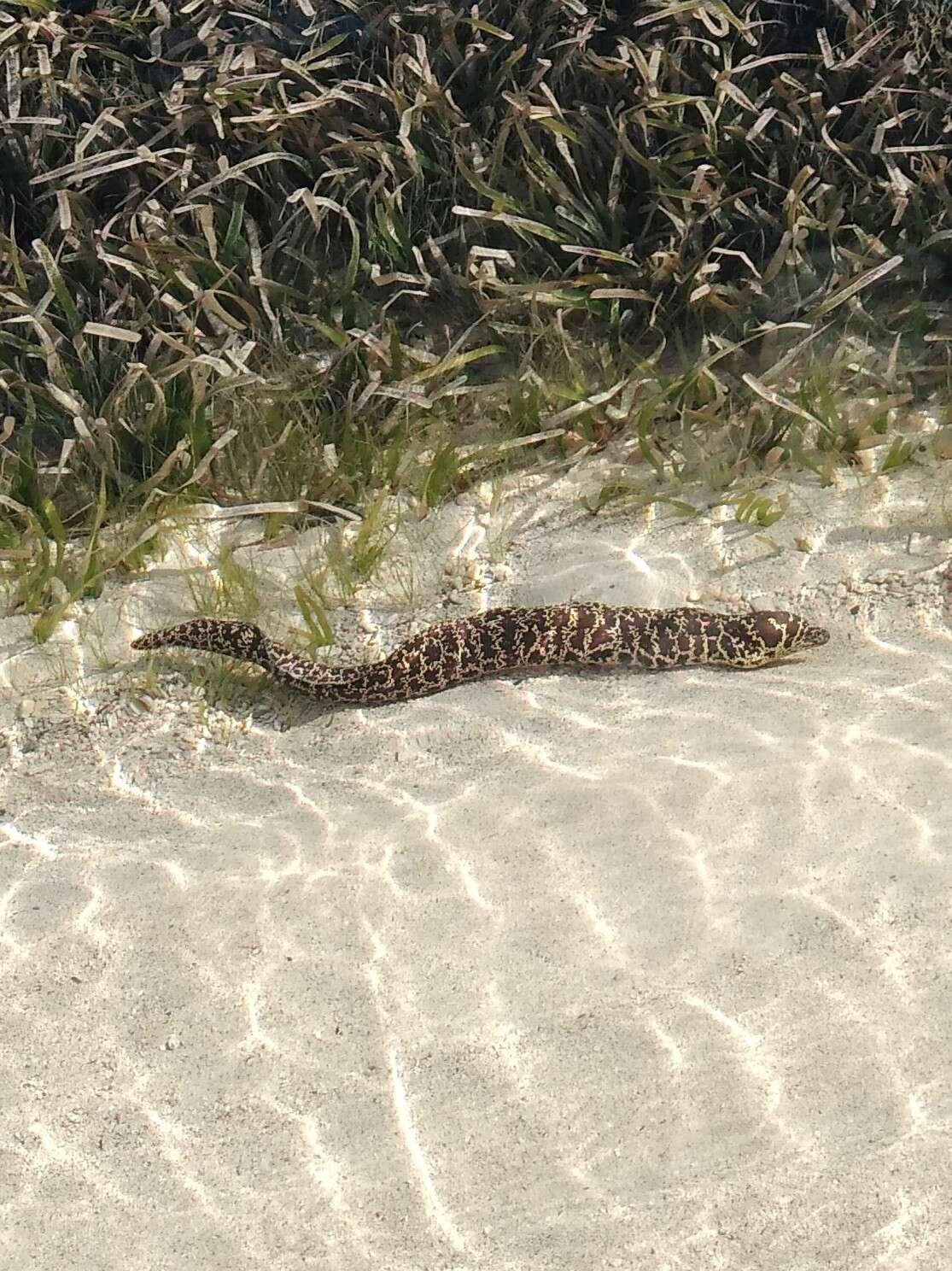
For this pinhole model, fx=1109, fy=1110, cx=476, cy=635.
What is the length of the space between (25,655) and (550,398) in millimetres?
3171

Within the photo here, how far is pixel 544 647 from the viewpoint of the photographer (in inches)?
208

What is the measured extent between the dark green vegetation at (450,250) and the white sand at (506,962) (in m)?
1.10

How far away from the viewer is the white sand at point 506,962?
3.50 metres

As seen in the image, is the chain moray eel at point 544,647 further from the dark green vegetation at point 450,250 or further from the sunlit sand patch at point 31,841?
the sunlit sand patch at point 31,841

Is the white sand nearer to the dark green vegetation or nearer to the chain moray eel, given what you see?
the chain moray eel

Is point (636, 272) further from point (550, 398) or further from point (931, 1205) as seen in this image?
point (931, 1205)

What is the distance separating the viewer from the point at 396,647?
5.61m

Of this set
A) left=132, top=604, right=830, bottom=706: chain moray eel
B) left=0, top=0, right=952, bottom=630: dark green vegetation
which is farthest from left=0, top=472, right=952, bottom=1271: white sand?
left=0, top=0, right=952, bottom=630: dark green vegetation

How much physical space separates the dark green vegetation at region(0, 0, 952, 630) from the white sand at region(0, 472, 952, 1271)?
1102mm

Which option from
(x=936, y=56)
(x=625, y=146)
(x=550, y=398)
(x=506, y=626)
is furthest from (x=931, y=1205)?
(x=936, y=56)

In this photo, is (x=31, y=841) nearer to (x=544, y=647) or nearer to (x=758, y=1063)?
(x=544, y=647)

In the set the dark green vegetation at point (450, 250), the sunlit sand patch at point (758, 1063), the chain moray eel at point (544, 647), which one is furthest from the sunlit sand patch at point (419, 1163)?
the dark green vegetation at point (450, 250)

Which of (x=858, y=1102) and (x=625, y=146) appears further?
(x=625, y=146)

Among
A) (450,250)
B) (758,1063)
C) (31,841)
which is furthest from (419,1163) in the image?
(450,250)
